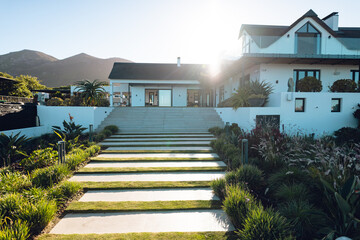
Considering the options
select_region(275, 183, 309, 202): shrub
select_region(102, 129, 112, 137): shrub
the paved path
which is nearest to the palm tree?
select_region(102, 129, 112, 137): shrub

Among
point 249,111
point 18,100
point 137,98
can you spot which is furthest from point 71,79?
point 249,111

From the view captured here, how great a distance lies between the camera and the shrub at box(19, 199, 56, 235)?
2955 mm

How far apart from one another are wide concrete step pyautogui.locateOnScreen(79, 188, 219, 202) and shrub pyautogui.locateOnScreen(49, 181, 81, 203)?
0.25 meters

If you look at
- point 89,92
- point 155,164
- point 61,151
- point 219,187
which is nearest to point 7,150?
point 61,151

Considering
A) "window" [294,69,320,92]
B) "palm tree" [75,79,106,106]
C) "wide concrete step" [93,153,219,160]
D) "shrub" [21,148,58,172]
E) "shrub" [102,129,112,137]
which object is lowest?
"wide concrete step" [93,153,219,160]

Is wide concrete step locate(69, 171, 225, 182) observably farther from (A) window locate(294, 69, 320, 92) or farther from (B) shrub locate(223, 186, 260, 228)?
(A) window locate(294, 69, 320, 92)

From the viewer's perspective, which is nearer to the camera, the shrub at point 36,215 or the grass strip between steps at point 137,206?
the shrub at point 36,215

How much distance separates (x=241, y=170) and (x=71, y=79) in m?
111

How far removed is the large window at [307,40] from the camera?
554 inches

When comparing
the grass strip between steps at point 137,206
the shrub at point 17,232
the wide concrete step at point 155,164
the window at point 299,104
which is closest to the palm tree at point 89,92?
→ the wide concrete step at point 155,164

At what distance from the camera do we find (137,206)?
3.74m

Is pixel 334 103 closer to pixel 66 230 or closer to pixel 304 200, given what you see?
pixel 304 200

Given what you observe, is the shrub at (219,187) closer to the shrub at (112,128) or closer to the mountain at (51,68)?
the shrub at (112,128)

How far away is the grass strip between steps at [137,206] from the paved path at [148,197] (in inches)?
1.8
